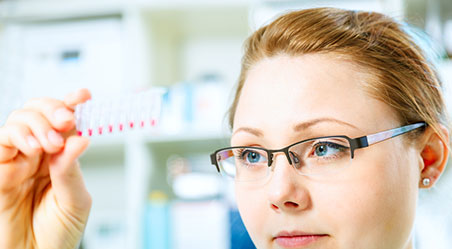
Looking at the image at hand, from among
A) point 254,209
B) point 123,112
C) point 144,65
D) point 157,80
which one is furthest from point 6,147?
point 157,80

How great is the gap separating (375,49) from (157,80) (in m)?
1.44

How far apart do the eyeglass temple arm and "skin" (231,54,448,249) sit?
0.01 metres

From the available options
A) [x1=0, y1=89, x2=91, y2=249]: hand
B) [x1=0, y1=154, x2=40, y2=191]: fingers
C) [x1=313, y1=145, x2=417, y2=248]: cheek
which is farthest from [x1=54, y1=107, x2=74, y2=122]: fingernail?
[x1=313, y1=145, x2=417, y2=248]: cheek

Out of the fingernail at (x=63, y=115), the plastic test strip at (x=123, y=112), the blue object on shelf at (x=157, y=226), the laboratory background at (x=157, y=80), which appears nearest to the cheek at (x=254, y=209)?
the plastic test strip at (x=123, y=112)

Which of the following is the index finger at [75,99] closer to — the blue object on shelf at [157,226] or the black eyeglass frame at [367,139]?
the black eyeglass frame at [367,139]

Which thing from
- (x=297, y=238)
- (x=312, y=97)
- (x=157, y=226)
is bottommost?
(x=157, y=226)

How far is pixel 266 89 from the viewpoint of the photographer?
0.93m

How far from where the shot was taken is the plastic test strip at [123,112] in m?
0.75

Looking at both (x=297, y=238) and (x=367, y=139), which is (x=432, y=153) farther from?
(x=297, y=238)

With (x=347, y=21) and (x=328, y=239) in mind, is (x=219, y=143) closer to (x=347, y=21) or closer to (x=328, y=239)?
(x=347, y=21)

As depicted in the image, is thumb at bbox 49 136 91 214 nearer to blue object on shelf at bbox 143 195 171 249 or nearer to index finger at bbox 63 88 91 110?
index finger at bbox 63 88 91 110

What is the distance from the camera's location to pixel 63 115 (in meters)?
0.76

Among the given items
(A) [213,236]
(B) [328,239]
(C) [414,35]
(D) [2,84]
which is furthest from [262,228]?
(D) [2,84]

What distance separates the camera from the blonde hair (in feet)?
3.05
